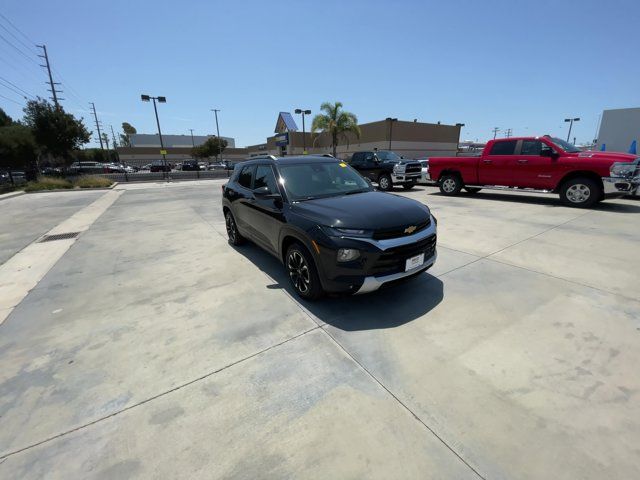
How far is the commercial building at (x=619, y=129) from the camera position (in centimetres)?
2866

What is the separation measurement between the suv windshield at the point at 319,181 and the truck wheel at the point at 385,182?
1006 centimetres

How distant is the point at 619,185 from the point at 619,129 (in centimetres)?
3207

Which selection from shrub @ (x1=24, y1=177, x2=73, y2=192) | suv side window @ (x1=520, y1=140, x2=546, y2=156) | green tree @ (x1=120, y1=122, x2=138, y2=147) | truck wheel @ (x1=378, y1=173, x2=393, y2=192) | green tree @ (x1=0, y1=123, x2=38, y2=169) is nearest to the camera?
suv side window @ (x1=520, y1=140, x2=546, y2=156)

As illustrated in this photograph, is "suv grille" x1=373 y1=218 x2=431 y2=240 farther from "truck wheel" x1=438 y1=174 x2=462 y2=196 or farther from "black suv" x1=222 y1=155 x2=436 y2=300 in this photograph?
"truck wheel" x1=438 y1=174 x2=462 y2=196

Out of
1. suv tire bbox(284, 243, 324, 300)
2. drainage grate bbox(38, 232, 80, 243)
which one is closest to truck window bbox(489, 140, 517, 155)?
suv tire bbox(284, 243, 324, 300)

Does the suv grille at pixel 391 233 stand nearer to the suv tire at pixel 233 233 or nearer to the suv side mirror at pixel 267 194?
the suv side mirror at pixel 267 194

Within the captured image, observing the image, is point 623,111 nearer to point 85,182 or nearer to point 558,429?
point 558,429

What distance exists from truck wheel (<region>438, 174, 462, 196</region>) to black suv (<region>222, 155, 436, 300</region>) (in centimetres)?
842

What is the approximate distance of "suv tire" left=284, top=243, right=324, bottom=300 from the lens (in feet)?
11.3

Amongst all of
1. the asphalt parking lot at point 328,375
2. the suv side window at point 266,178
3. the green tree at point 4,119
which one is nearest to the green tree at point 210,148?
the green tree at point 4,119

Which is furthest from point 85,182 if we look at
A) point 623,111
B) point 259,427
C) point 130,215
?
point 623,111

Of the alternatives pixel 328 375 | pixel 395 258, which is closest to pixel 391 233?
pixel 395 258

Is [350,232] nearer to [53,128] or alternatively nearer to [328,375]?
[328,375]

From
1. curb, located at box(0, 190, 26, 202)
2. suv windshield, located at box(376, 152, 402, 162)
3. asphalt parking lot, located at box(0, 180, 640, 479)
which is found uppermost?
suv windshield, located at box(376, 152, 402, 162)
